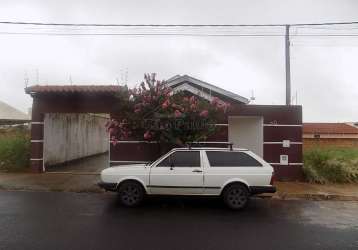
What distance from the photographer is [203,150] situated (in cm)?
975

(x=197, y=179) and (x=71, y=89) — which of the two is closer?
(x=197, y=179)

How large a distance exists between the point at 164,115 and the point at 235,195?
334 centimetres

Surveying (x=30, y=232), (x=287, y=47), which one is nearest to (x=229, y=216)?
(x=30, y=232)

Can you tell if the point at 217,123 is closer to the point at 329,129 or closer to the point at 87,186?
the point at 87,186

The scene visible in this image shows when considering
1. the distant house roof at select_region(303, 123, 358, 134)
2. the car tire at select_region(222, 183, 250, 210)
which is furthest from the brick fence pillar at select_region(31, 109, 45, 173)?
the distant house roof at select_region(303, 123, 358, 134)

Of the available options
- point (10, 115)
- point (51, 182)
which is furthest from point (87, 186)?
point (10, 115)

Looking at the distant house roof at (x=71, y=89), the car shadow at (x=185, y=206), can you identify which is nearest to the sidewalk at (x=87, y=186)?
the car shadow at (x=185, y=206)

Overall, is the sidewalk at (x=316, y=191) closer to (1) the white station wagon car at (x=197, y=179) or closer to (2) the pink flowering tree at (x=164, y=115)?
(1) the white station wagon car at (x=197, y=179)

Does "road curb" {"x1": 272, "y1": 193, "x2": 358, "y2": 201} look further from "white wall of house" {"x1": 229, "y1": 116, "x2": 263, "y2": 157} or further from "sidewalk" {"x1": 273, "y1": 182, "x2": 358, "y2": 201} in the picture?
"white wall of house" {"x1": 229, "y1": 116, "x2": 263, "y2": 157}

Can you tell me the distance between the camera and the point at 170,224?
7.81 meters

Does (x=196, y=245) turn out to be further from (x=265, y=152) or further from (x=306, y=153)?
(x=306, y=153)

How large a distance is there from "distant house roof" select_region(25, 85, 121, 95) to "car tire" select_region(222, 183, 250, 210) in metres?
6.61

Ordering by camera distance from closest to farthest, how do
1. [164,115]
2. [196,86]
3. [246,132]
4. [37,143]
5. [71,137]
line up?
1. [164,115]
2. [196,86]
3. [37,143]
4. [246,132]
5. [71,137]

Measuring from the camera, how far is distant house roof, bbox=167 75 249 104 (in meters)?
14.8
